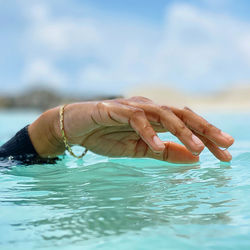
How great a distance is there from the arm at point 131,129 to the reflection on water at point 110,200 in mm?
146

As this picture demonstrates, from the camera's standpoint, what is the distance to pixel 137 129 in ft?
4.83

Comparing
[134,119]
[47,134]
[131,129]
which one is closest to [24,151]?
[47,134]

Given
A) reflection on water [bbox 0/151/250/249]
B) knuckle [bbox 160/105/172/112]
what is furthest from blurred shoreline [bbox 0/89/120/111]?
knuckle [bbox 160/105/172/112]

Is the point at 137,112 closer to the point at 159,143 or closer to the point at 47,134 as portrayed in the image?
the point at 159,143

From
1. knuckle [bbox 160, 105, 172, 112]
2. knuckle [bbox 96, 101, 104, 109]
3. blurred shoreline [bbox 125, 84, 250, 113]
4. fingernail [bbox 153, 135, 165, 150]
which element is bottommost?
fingernail [bbox 153, 135, 165, 150]

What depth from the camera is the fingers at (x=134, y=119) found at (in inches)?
55.4

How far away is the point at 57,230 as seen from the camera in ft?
4.07

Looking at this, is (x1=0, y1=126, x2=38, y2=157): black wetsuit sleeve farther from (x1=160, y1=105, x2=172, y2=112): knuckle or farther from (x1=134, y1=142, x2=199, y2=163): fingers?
(x1=160, y1=105, x2=172, y2=112): knuckle

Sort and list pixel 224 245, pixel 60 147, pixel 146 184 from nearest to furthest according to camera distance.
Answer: pixel 224 245 → pixel 146 184 → pixel 60 147

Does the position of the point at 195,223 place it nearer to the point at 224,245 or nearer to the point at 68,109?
the point at 224,245

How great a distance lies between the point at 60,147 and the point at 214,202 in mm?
1071

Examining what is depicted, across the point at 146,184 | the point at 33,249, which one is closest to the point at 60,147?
the point at 146,184

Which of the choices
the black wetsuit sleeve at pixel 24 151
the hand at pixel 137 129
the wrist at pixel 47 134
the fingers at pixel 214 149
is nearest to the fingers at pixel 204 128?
the hand at pixel 137 129

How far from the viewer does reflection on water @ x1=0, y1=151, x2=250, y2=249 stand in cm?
125
